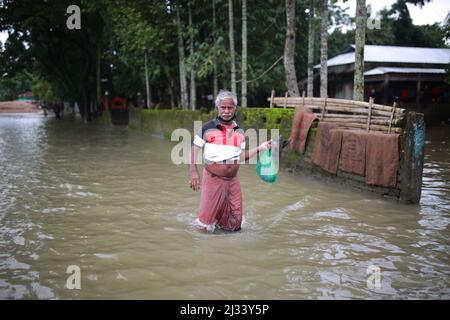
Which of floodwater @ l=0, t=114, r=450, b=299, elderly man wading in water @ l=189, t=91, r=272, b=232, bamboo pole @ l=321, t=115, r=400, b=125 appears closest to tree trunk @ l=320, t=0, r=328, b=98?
bamboo pole @ l=321, t=115, r=400, b=125

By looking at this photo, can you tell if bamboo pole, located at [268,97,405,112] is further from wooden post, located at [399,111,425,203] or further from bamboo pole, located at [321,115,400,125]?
wooden post, located at [399,111,425,203]

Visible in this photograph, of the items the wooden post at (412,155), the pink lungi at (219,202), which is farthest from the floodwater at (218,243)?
the wooden post at (412,155)

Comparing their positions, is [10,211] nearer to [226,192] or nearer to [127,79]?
[226,192]

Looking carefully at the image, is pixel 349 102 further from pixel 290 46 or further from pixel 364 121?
pixel 290 46

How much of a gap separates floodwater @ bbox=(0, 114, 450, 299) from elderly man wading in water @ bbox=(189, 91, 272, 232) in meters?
0.52

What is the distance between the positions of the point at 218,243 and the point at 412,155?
13.4ft

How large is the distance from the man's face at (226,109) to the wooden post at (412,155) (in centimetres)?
382

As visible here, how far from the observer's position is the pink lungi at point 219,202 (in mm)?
5688

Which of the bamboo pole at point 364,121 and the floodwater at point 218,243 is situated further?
the bamboo pole at point 364,121

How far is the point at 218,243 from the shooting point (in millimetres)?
5695

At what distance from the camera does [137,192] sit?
906 centimetres

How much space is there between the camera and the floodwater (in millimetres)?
4398

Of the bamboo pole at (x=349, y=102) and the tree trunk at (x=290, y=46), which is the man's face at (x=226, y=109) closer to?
the bamboo pole at (x=349, y=102)
